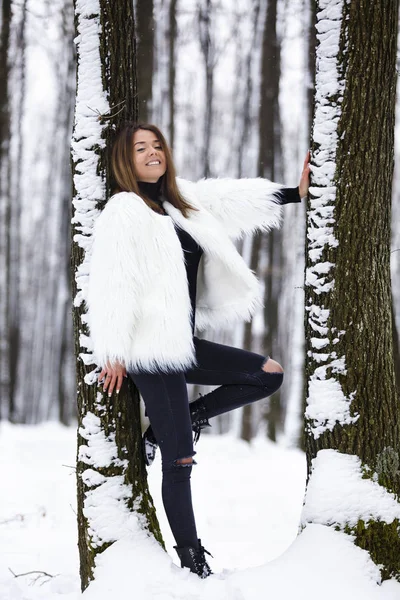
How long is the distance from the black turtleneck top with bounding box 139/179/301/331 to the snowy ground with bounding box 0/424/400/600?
4.57 feet

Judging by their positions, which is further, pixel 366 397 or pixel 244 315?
pixel 244 315

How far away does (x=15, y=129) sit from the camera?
539 inches

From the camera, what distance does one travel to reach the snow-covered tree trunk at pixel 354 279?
321cm

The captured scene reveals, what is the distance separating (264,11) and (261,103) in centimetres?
158

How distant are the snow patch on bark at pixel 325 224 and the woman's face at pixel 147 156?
3.04 ft

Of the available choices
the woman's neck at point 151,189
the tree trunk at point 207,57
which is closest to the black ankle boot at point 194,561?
the woman's neck at point 151,189

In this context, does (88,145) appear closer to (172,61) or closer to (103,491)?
(103,491)

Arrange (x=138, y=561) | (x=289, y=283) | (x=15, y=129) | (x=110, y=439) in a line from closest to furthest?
(x=138, y=561) < (x=110, y=439) < (x=15, y=129) < (x=289, y=283)

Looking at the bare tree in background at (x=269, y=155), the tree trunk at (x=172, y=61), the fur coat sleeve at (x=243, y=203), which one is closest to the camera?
the fur coat sleeve at (x=243, y=203)

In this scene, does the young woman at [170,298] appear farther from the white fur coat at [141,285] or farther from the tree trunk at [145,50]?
the tree trunk at [145,50]

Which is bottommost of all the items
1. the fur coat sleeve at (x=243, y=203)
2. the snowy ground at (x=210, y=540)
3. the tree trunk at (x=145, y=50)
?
the snowy ground at (x=210, y=540)

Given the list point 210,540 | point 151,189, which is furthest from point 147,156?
point 210,540

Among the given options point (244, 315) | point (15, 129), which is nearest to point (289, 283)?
point (15, 129)

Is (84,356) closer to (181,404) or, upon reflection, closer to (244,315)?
(181,404)
